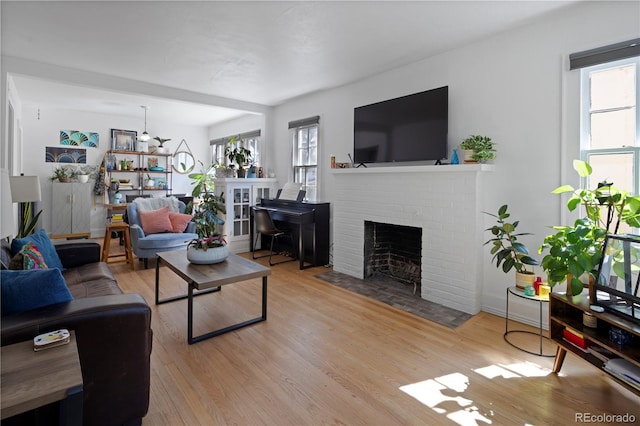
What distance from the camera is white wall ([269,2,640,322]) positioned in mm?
2623

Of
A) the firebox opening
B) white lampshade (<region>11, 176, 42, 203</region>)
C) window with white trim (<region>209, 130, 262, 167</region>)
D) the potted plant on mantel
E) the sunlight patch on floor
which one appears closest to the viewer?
the sunlight patch on floor

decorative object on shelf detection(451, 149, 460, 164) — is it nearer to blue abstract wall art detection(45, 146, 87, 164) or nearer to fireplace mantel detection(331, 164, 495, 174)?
fireplace mantel detection(331, 164, 495, 174)

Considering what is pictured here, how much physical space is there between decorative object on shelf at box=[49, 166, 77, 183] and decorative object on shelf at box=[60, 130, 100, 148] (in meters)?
0.53

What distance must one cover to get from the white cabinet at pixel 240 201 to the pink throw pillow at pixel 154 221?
0.93 metres

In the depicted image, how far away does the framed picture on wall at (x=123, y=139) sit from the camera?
6.99m

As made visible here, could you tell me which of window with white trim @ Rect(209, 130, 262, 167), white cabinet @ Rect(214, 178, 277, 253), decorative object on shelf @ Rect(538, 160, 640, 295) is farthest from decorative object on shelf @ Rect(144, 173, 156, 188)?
decorative object on shelf @ Rect(538, 160, 640, 295)

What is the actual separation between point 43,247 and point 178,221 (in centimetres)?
246

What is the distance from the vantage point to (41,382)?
1082mm

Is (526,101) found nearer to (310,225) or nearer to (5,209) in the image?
(310,225)

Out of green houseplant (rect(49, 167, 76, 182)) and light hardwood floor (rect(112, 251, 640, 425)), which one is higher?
green houseplant (rect(49, 167, 76, 182))

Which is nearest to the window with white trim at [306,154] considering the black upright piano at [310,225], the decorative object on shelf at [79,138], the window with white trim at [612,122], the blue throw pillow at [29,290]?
the black upright piano at [310,225]

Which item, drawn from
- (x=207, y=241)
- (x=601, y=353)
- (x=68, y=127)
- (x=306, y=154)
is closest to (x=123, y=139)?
(x=68, y=127)

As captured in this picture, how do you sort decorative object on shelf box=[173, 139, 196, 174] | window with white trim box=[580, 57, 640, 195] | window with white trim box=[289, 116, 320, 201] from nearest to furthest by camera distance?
window with white trim box=[580, 57, 640, 195] → window with white trim box=[289, 116, 320, 201] → decorative object on shelf box=[173, 139, 196, 174]

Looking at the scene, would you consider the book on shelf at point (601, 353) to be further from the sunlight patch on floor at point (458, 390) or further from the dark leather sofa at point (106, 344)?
the dark leather sofa at point (106, 344)
